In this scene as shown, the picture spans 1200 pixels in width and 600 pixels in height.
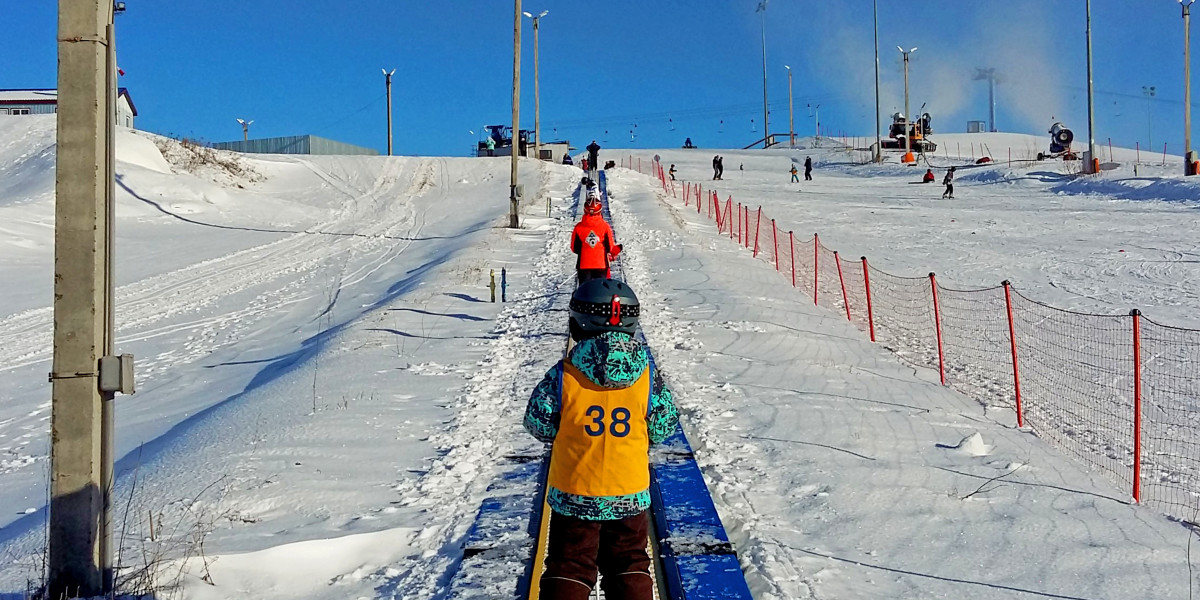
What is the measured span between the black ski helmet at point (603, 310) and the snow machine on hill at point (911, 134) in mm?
71102

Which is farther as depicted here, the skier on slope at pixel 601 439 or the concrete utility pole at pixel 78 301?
the concrete utility pole at pixel 78 301

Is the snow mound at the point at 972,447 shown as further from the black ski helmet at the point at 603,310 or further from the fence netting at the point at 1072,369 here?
the black ski helmet at the point at 603,310

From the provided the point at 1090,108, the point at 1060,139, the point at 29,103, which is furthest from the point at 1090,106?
the point at 29,103

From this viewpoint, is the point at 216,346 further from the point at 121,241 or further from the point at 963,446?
the point at 121,241

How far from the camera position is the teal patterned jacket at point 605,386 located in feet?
11.4

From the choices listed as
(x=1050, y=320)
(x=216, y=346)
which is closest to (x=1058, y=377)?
(x=1050, y=320)

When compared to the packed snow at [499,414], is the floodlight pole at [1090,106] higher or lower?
higher

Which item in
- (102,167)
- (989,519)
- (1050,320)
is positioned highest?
(102,167)

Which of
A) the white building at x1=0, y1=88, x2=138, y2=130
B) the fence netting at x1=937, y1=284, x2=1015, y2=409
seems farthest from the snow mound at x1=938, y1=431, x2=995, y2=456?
the white building at x1=0, y1=88, x2=138, y2=130

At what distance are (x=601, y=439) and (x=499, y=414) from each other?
16.4 ft

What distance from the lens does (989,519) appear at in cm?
605

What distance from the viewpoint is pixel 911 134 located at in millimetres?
82812

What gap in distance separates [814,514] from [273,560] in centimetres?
335

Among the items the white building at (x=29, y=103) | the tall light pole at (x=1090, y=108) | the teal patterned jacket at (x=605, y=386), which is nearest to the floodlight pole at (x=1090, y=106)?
the tall light pole at (x=1090, y=108)
